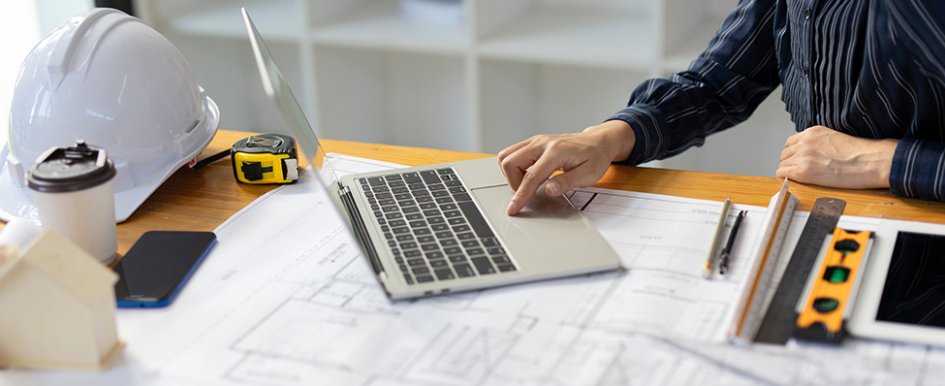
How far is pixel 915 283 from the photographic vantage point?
36.4 inches

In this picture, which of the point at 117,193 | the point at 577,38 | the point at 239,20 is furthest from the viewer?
the point at 239,20

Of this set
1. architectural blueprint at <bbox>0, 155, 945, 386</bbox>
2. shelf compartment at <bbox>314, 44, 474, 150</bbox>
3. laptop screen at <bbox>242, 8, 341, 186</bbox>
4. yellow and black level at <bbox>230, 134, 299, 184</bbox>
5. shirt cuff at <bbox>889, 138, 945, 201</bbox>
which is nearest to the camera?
architectural blueprint at <bbox>0, 155, 945, 386</bbox>

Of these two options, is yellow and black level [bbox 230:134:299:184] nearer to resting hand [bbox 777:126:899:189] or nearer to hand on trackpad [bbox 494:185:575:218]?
hand on trackpad [bbox 494:185:575:218]

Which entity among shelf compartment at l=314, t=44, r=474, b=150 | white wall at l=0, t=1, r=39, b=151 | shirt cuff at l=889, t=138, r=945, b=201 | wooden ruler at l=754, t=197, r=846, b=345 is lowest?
shelf compartment at l=314, t=44, r=474, b=150

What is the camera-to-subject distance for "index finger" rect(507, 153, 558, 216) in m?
1.12

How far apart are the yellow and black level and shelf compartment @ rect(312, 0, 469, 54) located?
3.72ft

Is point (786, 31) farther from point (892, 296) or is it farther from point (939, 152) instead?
point (892, 296)

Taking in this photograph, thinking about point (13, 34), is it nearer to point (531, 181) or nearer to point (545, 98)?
point (545, 98)

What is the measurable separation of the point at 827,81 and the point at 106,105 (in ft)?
3.01

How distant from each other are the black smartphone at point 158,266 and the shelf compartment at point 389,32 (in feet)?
4.37

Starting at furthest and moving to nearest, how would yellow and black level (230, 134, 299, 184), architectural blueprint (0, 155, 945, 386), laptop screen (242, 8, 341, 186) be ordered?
yellow and black level (230, 134, 299, 184) < laptop screen (242, 8, 341, 186) < architectural blueprint (0, 155, 945, 386)

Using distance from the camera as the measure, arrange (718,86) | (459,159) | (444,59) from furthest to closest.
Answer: (444,59) → (718,86) → (459,159)

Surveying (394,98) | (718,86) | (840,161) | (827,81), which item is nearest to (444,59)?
(394,98)

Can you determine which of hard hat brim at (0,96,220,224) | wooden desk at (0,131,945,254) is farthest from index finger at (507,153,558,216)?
hard hat brim at (0,96,220,224)
